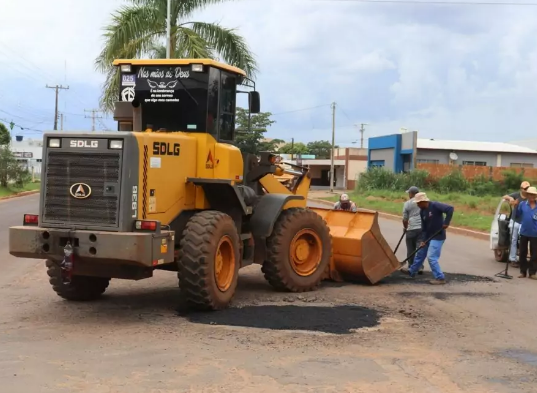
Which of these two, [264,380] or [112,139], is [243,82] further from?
[264,380]

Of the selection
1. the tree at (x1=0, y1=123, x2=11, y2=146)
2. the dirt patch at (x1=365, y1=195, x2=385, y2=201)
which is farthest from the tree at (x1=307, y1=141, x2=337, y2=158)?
the dirt patch at (x1=365, y1=195, x2=385, y2=201)

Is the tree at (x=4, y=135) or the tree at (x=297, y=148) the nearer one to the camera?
the tree at (x=4, y=135)

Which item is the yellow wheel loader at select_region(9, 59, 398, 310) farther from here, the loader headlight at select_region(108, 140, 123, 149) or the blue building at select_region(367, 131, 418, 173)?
the blue building at select_region(367, 131, 418, 173)

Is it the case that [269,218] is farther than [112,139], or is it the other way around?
[269,218]

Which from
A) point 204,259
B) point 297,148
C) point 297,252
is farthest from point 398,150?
point 297,148

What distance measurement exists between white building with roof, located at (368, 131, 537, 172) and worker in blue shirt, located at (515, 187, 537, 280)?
4293 centimetres

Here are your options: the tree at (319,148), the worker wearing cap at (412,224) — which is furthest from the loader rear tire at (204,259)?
the tree at (319,148)

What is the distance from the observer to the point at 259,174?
1000 cm

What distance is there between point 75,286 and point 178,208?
1.82m

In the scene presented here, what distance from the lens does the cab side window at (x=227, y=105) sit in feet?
30.0

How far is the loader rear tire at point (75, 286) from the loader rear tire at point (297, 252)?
8.01ft

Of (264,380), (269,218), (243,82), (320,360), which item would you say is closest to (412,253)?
(269,218)

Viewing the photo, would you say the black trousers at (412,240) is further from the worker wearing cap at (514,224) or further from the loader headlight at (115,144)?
the loader headlight at (115,144)

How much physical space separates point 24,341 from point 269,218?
396 centimetres
